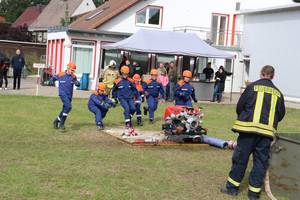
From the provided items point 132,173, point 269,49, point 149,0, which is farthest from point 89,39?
point 132,173

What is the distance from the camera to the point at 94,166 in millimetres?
9922

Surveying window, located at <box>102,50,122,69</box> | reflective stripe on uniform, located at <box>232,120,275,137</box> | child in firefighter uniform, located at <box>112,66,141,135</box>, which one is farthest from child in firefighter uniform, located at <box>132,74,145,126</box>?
window, located at <box>102,50,122,69</box>

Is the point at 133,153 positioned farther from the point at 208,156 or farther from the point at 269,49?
the point at 269,49

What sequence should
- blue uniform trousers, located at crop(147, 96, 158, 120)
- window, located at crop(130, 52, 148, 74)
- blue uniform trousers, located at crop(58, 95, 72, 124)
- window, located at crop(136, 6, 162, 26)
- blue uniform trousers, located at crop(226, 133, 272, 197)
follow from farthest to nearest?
window, located at crop(136, 6, 162, 26), window, located at crop(130, 52, 148, 74), blue uniform trousers, located at crop(147, 96, 158, 120), blue uniform trousers, located at crop(58, 95, 72, 124), blue uniform trousers, located at crop(226, 133, 272, 197)

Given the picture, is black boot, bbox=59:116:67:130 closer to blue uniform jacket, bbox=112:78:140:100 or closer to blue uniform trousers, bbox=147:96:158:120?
blue uniform jacket, bbox=112:78:140:100

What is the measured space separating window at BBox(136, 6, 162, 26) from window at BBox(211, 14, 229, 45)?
13.3 ft

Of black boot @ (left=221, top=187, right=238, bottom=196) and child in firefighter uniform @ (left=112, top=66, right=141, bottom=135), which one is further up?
child in firefighter uniform @ (left=112, top=66, right=141, bottom=135)

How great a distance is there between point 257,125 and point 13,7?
116 meters

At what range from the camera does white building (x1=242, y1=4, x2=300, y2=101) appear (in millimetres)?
32688

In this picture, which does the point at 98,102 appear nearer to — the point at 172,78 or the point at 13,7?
the point at 172,78

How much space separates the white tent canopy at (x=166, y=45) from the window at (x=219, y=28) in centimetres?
1087

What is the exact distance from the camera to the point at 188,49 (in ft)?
88.9

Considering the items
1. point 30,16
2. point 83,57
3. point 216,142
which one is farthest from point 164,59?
point 30,16

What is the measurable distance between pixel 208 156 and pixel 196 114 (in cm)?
160
